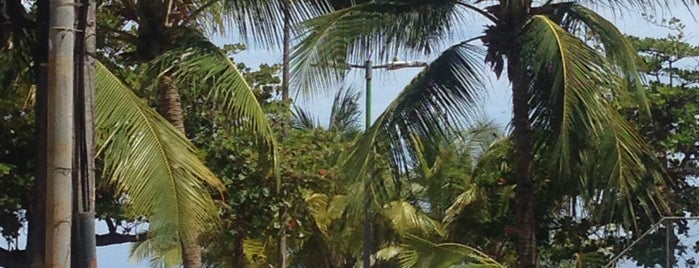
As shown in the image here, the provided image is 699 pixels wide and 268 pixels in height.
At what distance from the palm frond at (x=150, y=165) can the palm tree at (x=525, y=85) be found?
185 centimetres

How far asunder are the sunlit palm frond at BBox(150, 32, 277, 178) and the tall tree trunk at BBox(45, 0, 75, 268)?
11.3 ft

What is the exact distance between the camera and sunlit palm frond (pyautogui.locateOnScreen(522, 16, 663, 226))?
10.8 meters

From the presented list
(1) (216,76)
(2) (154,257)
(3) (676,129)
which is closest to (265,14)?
(1) (216,76)

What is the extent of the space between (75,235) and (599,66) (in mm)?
5588

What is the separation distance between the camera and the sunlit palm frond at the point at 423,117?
39.2 feet

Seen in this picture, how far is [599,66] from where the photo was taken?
11.1 metres

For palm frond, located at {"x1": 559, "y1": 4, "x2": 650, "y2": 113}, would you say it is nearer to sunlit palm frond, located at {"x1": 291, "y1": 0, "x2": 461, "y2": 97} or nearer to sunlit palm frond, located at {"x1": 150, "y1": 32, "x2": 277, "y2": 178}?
sunlit palm frond, located at {"x1": 291, "y1": 0, "x2": 461, "y2": 97}

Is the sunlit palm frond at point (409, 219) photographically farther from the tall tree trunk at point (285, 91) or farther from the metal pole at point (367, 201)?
the tall tree trunk at point (285, 91)

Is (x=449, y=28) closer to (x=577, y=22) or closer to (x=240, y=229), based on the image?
(x=577, y=22)

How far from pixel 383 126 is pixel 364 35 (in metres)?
1.03

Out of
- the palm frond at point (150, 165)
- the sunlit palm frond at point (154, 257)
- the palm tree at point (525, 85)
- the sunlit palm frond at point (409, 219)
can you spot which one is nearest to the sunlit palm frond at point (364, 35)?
the palm tree at point (525, 85)

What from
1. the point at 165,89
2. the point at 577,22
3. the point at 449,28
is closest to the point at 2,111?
the point at 165,89

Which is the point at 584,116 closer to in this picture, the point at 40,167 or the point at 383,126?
the point at 383,126

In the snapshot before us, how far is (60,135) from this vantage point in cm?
793
